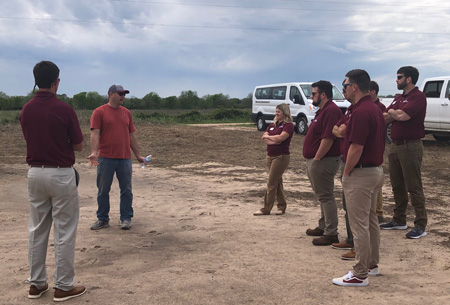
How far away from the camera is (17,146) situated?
656 inches

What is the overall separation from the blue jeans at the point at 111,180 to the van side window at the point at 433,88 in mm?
12201

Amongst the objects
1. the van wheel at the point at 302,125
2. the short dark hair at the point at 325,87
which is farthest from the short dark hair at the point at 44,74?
the van wheel at the point at 302,125

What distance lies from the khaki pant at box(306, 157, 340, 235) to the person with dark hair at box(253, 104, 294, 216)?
44.4 inches

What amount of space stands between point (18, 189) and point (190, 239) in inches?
192

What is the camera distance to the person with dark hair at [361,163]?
3.90 meters

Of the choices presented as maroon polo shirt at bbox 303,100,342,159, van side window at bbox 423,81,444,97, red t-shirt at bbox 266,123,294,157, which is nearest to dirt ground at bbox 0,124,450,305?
red t-shirt at bbox 266,123,294,157

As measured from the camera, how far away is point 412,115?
18.2 ft

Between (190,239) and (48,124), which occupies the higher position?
(48,124)

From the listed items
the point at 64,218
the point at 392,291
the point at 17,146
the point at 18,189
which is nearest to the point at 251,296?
the point at 392,291

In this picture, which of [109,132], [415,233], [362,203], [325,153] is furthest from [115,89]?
[415,233]

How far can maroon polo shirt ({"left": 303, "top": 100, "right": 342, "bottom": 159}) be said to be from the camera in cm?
508

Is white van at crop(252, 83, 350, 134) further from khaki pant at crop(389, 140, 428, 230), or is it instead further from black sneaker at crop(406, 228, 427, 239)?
black sneaker at crop(406, 228, 427, 239)

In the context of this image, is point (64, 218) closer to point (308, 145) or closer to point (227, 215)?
point (308, 145)

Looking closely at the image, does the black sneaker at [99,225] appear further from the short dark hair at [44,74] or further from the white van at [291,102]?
the white van at [291,102]
